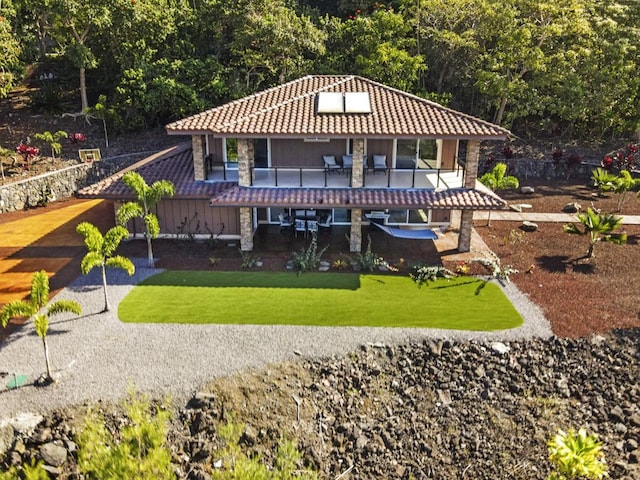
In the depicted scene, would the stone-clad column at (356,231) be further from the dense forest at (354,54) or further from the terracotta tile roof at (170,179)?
the dense forest at (354,54)

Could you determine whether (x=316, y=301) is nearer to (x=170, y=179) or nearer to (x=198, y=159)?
(x=198, y=159)

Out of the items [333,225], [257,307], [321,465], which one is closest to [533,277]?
[333,225]

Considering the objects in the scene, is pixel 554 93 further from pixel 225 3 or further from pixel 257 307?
pixel 257 307

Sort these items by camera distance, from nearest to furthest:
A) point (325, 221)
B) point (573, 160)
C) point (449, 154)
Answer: point (325, 221), point (449, 154), point (573, 160)

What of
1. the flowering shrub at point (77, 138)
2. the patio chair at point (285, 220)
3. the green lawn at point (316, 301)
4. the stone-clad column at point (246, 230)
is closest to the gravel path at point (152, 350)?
the green lawn at point (316, 301)

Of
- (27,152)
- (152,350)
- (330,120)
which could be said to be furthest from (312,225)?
(27,152)

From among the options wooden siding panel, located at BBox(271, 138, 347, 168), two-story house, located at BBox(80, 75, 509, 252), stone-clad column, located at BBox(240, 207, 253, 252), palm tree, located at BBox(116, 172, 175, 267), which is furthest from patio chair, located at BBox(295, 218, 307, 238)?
palm tree, located at BBox(116, 172, 175, 267)
